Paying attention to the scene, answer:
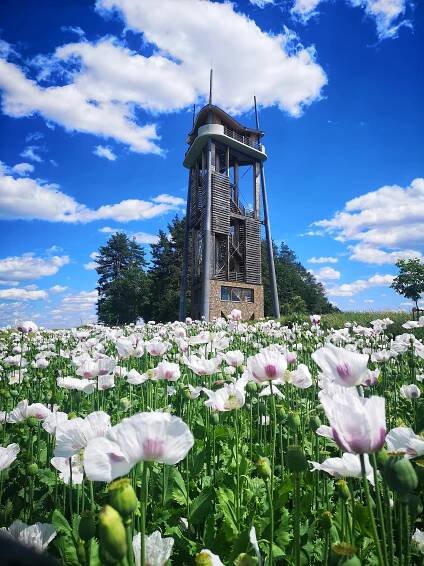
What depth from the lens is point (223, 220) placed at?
27.7m

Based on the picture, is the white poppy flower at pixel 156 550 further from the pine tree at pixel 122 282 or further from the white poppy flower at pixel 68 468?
the pine tree at pixel 122 282

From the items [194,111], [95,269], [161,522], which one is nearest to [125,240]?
[95,269]

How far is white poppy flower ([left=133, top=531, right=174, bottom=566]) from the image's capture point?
3.26ft

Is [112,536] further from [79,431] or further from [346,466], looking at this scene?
[346,466]

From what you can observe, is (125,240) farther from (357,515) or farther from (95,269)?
(357,515)

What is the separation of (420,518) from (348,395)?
5.46 ft

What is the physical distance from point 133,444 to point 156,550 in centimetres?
29

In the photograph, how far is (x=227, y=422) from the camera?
139 inches

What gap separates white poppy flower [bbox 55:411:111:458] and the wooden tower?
23.7 m

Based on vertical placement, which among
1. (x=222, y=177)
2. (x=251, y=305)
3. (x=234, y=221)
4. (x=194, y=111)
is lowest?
(x=251, y=305)

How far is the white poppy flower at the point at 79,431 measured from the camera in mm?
1296

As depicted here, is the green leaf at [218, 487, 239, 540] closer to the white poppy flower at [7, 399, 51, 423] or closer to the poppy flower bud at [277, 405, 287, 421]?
the poppy flower bud at [277, 405, 287, 421]

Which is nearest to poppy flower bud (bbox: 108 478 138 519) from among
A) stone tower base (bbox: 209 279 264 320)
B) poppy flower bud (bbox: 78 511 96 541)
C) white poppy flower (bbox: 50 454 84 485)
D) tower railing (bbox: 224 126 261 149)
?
poppy flower bud (bbox: 78 511 96 541)

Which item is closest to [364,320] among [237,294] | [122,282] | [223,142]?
[237,294]
